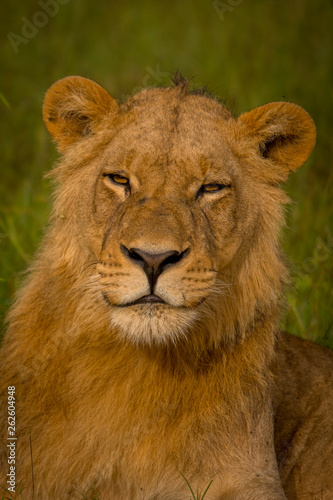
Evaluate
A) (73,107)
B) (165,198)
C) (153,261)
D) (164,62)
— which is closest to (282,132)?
(165,198)

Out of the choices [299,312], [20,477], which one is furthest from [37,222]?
[20,477]

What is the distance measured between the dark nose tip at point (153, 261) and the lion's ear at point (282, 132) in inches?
40.9

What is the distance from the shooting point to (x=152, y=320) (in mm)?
2965

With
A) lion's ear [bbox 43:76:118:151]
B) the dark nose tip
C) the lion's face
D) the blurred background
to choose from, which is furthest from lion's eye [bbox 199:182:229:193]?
the blurred background

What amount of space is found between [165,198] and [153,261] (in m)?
0.46

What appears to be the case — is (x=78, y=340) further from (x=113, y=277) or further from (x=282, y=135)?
(x=282, y=135)

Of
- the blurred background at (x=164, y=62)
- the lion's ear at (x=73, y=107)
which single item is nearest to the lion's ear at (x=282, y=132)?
the lion's ear at (x=73, y=107)

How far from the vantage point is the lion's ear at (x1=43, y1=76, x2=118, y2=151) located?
3662 mm

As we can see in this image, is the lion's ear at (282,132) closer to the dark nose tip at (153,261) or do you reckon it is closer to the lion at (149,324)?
the lion at (149,324)

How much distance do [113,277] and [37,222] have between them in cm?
350

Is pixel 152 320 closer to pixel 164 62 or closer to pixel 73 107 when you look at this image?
pixel 73 107

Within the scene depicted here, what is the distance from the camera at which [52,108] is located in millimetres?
3717

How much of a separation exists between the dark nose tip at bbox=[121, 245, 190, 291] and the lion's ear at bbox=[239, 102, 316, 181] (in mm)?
1040

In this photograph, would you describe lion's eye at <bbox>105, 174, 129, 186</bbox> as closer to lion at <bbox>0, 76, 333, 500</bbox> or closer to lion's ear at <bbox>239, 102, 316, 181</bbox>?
lion at <bbox>0, 76, 333, 500</bbox>
